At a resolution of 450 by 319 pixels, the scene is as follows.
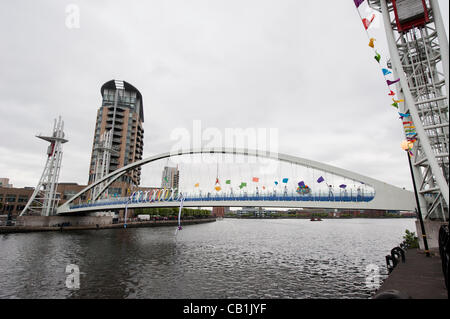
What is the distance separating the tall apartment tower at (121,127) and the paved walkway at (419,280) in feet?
233

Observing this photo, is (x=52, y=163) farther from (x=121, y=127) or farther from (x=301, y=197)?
A: (x=301, y=197)

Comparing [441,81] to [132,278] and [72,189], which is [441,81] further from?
[72,189]

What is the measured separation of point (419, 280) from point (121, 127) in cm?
8585

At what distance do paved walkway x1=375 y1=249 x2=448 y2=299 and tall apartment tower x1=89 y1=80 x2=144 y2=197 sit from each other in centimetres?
7089

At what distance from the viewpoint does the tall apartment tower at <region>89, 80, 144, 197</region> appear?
75688 mm

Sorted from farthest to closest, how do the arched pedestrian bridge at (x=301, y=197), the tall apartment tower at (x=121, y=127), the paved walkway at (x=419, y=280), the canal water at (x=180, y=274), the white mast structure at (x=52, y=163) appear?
the tall apartment tower at (x=121, y=127)
the white mast structure at (x=52, y=163)
the arched pedestrian bridge at (x=301, y=197)
the canal water at (x=180, y=274)
the paved walkway at (x=419, y=280)

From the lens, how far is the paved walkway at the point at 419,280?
310 inches

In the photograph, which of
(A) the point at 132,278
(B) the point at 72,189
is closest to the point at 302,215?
(B) the point at 72,189

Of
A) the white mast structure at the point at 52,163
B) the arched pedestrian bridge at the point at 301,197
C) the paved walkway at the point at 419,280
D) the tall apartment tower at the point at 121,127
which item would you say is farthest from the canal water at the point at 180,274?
the tall apartment tower at the point at 121,127

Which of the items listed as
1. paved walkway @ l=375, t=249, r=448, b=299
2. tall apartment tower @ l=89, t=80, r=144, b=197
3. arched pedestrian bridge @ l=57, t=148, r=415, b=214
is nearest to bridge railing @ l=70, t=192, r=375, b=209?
arched pedestrian bridge @ l=57, t=148, r=415, b=214

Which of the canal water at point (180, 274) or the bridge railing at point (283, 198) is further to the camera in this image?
the bridge railing at point (283, 198)

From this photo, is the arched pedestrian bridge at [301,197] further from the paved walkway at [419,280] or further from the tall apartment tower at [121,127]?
the tall apartment tower at [121,127]
